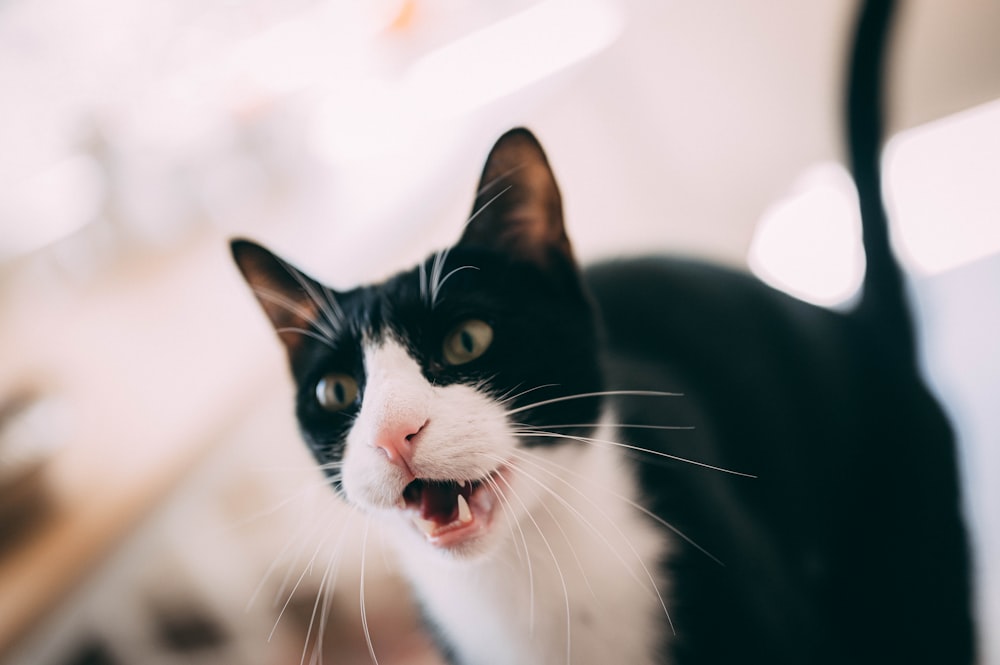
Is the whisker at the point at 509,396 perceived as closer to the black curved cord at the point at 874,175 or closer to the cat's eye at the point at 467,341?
the cat's eye at the point at 467,341

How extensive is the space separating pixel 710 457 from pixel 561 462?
4.8 inches

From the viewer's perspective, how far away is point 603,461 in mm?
490

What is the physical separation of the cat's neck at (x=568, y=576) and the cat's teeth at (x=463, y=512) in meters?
0.04

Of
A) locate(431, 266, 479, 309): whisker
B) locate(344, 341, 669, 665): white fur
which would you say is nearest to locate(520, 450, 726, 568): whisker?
locate(344, 341, 669, 665): white fur

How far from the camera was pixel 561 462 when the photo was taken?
47cm

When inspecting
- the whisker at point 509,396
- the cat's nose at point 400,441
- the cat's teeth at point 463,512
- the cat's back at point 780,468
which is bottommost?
the cat's back at point 780,468

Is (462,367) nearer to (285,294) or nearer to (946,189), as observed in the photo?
(285,294)

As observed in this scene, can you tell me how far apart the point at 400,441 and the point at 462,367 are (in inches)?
2.9

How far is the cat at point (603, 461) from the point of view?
17.9 inches

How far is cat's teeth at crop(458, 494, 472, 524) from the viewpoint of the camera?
17.4 inches

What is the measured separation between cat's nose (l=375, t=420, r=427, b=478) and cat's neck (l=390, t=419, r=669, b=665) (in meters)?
0.08

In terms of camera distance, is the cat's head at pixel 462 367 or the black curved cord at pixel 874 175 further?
the black curved cord at pixel 874 175

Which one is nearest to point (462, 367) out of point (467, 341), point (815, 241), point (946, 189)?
point (467, 341)

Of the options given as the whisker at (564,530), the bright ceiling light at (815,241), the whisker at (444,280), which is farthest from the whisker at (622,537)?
the bright ceiling light at (815,241)
